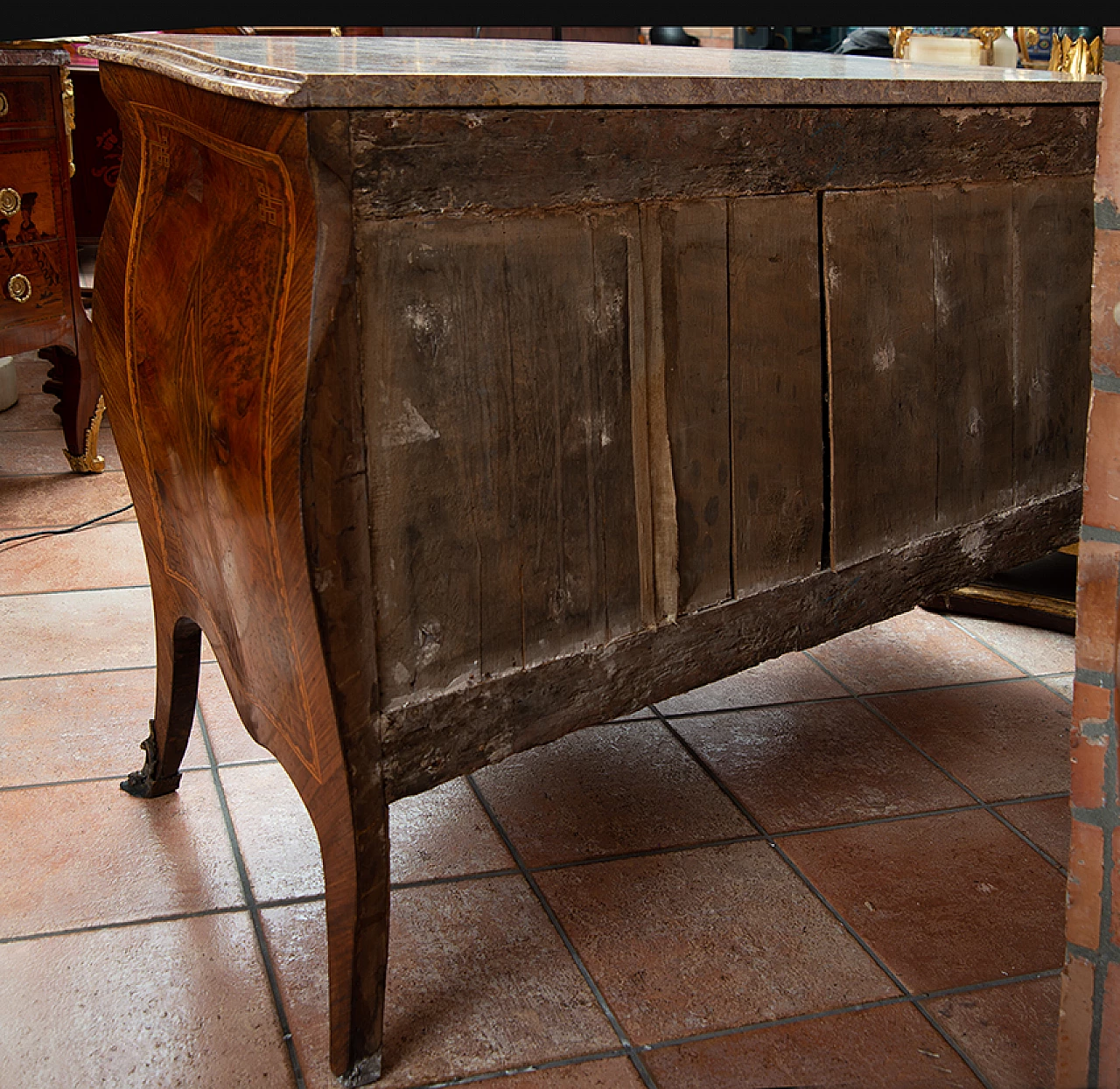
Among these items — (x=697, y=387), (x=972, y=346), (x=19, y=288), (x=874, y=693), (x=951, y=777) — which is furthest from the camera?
(x=19, y=288)

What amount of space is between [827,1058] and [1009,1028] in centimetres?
22

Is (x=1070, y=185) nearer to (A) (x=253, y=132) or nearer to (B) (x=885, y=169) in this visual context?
(B) (x=885, y=169)

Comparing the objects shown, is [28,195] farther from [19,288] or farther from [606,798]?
[606,798]

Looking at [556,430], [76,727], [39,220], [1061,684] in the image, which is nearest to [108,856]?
[76,727]

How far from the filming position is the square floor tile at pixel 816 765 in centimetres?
185

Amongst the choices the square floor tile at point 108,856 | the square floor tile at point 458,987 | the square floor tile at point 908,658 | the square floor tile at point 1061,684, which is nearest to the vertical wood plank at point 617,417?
the square floor tile at point 458,987

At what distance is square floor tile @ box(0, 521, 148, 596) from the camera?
2627 mm

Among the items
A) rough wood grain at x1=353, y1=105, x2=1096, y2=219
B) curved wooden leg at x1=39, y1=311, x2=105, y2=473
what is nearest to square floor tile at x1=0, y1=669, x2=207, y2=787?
rough wood grain at x1=353, y1=105, x2=1096, y2=219

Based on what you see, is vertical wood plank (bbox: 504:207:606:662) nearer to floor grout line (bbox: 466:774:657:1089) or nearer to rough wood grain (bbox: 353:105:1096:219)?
rough wood grain (bbox: 353:105:1096:219)

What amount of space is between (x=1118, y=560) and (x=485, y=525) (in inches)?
23.2

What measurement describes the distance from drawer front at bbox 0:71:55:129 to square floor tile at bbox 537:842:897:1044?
88.7 inches

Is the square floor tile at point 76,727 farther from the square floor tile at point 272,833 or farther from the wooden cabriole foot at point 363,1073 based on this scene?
the wooden cabriole foot at point 363,1073

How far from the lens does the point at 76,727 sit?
6.70ft

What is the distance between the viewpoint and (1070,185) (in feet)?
5.69
